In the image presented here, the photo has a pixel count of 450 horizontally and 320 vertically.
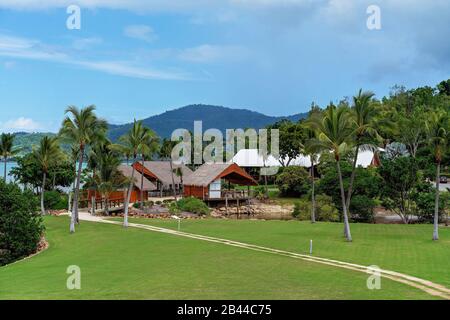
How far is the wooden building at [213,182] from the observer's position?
66438 millimetres

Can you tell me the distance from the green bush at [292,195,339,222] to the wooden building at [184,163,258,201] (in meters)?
17.6

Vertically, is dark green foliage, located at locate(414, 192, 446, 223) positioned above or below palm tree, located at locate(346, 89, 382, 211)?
below

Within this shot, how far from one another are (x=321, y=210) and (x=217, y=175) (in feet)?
70.3

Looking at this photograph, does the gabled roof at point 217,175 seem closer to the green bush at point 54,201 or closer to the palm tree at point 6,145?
the green bush at point 54,201

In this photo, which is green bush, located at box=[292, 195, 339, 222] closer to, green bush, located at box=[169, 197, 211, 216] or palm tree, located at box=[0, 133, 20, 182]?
green bush, located at box=[169, 197, 211, 216]

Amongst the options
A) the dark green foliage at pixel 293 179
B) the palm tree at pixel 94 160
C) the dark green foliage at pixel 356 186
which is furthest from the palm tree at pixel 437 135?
the dark green foliage at pixel 293 179

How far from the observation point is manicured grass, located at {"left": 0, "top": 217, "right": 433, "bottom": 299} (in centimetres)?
1553

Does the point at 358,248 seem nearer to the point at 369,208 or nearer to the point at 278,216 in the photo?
the point at 369,208

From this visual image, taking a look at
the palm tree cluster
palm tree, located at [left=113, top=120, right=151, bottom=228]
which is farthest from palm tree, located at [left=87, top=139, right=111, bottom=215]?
the palm tree cluster

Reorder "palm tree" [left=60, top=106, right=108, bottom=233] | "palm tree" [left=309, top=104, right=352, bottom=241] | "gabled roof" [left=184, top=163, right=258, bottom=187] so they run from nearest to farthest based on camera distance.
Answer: "palm tree" [left=309, top=104, right=352, bottom=241] → "palm tree" [left=60, top=106, right=108, bottom=233] → "gabled roof" [left=184, top=163, right=258, bottom=187]

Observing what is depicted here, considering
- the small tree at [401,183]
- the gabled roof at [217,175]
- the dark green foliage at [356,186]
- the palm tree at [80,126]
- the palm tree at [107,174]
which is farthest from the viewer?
the gabled roof at [217,175]

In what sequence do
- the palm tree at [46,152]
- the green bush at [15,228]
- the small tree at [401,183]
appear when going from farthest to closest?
1. the palm tree at [46,152]
2. the small tree at [401,183]
3. the green bush at [15,228]

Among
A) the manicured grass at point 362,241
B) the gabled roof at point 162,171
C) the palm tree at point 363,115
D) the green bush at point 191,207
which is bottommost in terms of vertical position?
the manicured grass at point 362,241

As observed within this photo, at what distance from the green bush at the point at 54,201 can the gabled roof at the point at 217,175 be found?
57.1 feet
